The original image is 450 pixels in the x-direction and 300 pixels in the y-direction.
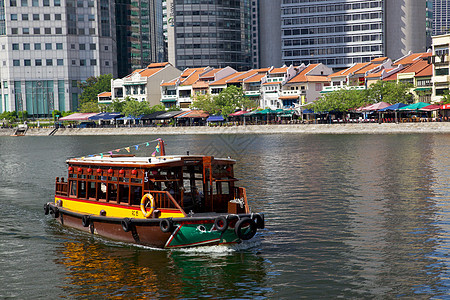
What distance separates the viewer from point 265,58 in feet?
563

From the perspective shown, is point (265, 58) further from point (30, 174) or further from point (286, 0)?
point (30, 174)

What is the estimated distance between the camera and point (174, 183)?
2277 cm

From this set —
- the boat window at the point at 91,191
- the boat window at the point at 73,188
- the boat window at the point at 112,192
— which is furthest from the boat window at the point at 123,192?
the boat window at the point at 73,188

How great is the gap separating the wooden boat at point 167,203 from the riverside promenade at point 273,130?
6777 centimetres

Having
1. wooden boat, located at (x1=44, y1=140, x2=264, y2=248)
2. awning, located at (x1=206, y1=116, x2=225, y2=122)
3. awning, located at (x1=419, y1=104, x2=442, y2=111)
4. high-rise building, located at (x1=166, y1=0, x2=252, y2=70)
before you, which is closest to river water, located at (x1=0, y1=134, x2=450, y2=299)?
wooden boat, located at (x1=44, y1=140, x2=264, y2=248)

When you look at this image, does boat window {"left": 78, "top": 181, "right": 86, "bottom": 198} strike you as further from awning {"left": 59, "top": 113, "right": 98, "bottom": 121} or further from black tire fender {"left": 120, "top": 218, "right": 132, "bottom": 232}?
awning {"left": 59, "top": 113, "right": 98, "bottom": 121}

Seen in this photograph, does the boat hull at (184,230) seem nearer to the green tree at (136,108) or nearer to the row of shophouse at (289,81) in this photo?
the row of shophouse at (289,81)

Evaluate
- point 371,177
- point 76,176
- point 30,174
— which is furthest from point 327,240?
point 30,174

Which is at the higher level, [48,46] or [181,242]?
[48,46]

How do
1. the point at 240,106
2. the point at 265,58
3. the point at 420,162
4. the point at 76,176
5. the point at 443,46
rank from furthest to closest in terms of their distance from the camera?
1. the point at 265,58
2. the point at 240,106
3. the point at 443,46
4. the point at 420,162
5. the point at 76,176

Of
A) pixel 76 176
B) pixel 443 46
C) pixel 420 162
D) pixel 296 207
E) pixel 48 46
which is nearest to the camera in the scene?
pixel 76 176

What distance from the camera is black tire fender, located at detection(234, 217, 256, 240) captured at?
67.7 feet

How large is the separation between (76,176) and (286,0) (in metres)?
143

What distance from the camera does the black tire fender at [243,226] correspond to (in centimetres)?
2064
